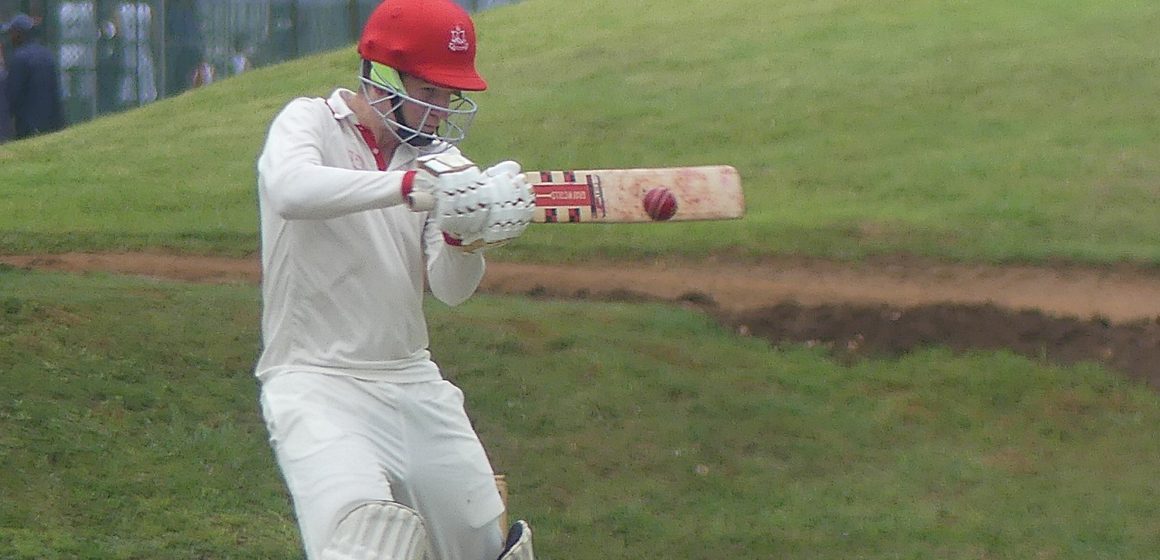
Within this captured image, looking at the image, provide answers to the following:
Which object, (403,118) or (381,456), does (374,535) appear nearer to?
(381,456)

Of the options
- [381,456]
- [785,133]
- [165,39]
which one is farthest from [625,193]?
[165,39]

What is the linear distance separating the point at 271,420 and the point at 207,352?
4.27 m

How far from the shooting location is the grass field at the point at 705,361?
649 cm

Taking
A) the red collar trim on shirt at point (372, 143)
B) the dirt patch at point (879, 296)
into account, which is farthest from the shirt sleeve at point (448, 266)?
the dirt patch at point (879, 296)

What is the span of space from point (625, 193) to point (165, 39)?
18173 millimetres

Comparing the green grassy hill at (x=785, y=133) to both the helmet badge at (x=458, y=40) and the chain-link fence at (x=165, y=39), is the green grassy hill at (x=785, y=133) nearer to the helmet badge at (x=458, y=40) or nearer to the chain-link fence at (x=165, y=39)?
the chain-link fence at (x=165, y=39)

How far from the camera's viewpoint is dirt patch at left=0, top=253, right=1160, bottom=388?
9039 millimetres

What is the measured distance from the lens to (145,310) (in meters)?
8.59

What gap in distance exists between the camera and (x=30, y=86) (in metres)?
17.6

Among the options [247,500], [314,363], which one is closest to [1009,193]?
[247,500]

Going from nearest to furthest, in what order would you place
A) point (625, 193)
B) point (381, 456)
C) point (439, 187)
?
1. point (439, 187)
2. point (381, 456)
3. point (625, 193)

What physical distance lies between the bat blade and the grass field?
1643 mm

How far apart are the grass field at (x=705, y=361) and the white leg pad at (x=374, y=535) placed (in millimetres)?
2464

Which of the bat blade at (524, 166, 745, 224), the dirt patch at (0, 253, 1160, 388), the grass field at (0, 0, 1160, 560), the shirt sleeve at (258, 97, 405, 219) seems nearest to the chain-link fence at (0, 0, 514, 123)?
the grass field at (0, 0, 1160, 560)
